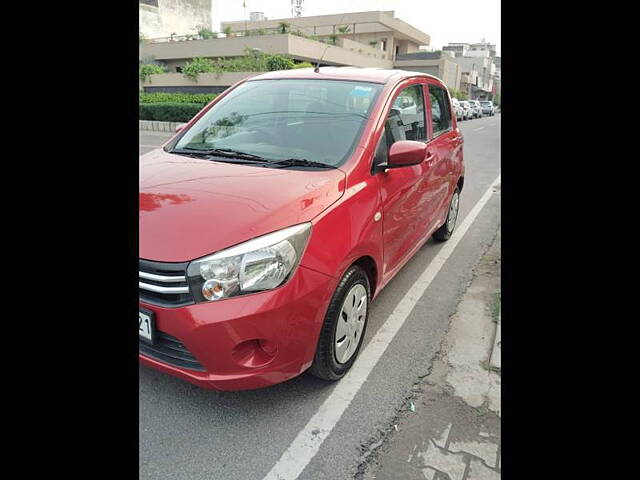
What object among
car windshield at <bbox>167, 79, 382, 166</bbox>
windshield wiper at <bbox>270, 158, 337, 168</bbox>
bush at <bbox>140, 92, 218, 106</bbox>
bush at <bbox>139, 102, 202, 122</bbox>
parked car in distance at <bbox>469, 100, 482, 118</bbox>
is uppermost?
parked car in distance at <bbox>469, 100, 482, 118</bbox>

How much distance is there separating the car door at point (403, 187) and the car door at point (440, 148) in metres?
0.16

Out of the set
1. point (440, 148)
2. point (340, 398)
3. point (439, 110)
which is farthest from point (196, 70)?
point (340, 398)

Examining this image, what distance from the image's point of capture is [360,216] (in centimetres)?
255

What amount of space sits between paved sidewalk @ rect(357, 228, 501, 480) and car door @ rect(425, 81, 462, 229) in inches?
48.4

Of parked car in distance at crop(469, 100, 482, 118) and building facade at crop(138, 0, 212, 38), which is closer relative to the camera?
parked car in distance at crop(469, 100, 482, 118)

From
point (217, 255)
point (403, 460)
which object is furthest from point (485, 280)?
point (217, 255)

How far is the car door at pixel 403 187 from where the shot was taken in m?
2.93

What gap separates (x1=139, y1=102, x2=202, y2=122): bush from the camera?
16.7 metres

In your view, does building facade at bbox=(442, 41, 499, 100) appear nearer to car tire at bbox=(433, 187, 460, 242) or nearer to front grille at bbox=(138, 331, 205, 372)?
car tire at bbox=(433, 187, 460, 242)

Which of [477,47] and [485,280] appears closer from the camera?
[485,280]

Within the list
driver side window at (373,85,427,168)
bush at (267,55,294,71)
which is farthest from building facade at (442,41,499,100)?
driver side window at (373,85,427,168)

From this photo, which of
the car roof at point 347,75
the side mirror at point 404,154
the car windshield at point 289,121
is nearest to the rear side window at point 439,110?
the car roof at point 347,75

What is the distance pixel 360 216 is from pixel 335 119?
2.78 ft

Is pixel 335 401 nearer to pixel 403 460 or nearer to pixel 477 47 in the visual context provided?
pixel 403 460
